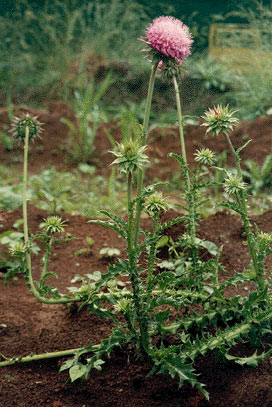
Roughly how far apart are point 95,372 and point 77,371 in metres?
0.14

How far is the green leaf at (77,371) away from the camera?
5.80ft

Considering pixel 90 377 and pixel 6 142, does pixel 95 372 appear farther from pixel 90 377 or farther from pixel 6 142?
pixel 6 142

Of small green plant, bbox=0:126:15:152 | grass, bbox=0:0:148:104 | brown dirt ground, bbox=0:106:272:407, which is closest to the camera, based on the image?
brown dirt ground, bbox=0:106:272:407

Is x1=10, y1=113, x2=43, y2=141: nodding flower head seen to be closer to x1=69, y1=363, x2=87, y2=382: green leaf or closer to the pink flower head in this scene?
the pink flower head

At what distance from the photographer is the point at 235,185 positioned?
5.78 ft

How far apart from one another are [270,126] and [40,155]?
2.30 metres

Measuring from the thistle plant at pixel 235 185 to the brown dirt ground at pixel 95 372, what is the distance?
0.36m

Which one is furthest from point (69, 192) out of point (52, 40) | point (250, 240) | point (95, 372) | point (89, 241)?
point (52, 40)

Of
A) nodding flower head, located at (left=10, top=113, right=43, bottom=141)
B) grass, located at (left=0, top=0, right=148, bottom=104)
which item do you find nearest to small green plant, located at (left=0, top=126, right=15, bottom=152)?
grass, located at (left=0, top=0, right=148, bottom=104)

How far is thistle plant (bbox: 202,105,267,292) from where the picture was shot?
174cm

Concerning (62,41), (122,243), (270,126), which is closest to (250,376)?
(122,243)

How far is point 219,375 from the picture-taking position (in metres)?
1.83

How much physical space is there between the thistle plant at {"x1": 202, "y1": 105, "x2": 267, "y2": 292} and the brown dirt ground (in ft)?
1.17

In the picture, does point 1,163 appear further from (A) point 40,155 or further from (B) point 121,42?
(B) point 121,42
